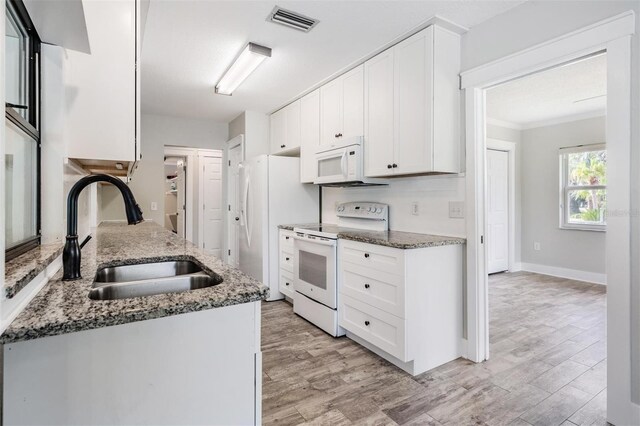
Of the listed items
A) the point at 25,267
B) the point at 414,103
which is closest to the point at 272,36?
the point at 414,103

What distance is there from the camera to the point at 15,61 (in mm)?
1154

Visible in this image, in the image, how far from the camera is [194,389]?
938mm

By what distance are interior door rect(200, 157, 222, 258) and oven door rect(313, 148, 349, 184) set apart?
3493mm

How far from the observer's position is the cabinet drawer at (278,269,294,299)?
3.71 m

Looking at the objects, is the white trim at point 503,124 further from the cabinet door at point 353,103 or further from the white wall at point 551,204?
the cabinet door at point 353,103

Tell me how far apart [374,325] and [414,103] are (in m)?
1.67

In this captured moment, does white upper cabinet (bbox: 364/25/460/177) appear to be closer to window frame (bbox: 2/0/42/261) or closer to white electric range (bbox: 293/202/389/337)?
white electric range (bbox: 293/202/389/337)

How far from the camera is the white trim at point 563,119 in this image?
4679mm

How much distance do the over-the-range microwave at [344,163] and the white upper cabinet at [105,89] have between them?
1.80 metres

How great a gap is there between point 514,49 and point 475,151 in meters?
0.68

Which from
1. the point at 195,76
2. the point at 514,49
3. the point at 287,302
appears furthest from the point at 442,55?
the point at 287,302

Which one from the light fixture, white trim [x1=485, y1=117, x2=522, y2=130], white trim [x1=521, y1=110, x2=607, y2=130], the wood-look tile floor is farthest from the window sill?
the light fixture

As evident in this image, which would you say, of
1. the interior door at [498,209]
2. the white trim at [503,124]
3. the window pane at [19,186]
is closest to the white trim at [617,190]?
the window pane at [19,186]

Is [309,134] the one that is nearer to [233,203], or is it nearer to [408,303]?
[233,203]
